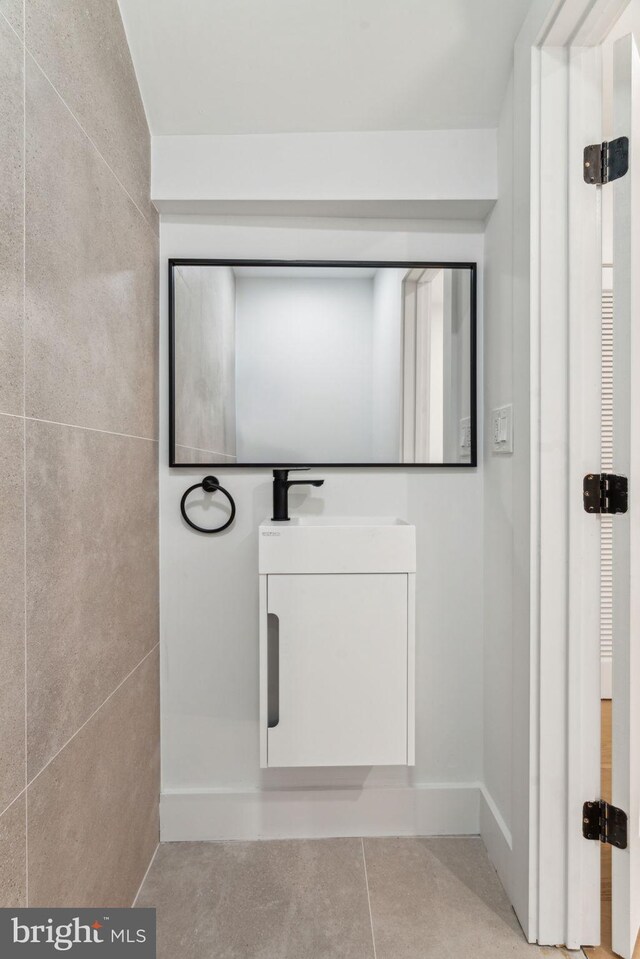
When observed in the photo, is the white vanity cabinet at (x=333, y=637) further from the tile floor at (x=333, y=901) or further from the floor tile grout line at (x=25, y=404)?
the floor tile grout line at (x=25, y=404)

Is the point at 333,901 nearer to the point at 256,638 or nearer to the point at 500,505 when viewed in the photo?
the point at 256,638

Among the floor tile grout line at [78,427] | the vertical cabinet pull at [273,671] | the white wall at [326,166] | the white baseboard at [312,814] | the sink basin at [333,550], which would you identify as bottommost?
the white baseboard at [312,814]

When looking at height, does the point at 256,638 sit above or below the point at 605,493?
below

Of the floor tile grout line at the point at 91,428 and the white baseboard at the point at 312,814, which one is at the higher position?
the floor tile grout line at the point at 91,428

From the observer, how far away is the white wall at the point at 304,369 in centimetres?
173

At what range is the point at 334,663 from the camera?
57.5 inches

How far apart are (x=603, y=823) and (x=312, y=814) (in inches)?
31.8

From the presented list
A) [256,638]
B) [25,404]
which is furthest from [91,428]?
[256,638]

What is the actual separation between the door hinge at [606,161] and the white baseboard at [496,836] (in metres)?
1.60

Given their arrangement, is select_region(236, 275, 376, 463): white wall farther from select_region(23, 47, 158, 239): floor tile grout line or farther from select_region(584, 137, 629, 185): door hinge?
select_region(584, 137, 629, 185): door hinge

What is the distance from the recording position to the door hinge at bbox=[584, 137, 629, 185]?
1246 mm

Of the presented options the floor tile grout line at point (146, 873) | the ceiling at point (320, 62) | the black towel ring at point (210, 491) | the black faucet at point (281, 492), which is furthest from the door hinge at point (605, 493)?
the floor tile grout line at point (146, 873)

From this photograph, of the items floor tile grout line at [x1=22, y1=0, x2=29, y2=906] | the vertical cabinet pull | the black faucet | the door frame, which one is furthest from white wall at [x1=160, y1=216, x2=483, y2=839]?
floor tile grout line at [x1=22, y1=0, x2=29, y2=906]

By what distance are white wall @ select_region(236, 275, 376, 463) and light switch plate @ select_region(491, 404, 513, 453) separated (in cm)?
35
